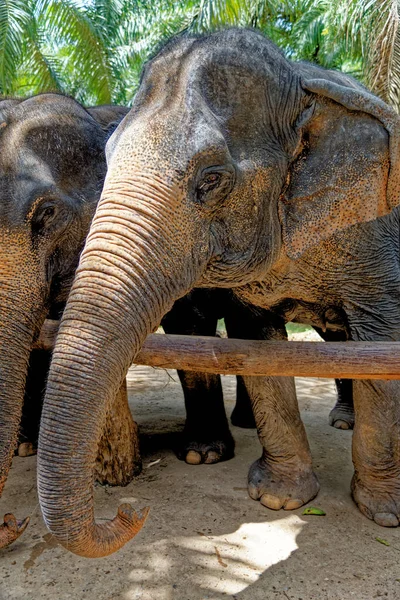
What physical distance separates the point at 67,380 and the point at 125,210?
2.08 ft

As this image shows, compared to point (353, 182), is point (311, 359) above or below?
below

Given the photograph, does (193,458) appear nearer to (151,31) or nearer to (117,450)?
(117,450)

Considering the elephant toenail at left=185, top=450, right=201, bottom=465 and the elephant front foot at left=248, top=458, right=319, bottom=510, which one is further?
the elephant toenail at left=185, top=450, right=201, bottom=465

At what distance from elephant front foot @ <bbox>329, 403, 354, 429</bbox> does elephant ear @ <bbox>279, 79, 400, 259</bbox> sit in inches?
111

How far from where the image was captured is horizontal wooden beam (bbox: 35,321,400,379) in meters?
2.79

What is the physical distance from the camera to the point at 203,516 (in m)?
3.59

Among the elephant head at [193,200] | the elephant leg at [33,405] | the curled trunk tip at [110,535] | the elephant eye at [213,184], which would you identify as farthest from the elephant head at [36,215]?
the elephant leg at [33,405]

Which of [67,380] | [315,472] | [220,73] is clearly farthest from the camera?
[315,472]

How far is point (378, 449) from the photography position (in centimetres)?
354

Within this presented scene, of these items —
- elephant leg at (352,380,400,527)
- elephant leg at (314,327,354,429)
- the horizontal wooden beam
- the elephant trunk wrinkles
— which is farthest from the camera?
elephant leg at (314,327,354,429)

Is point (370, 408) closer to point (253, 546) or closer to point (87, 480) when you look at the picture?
point (253, 546)

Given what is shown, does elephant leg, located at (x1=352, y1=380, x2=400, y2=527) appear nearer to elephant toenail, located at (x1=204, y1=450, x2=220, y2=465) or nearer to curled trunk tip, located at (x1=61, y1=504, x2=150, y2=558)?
elephant toenail, located at (x1=204, y1=450, x2=220, y2=465)

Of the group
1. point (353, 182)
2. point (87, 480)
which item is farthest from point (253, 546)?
point (353, 182)

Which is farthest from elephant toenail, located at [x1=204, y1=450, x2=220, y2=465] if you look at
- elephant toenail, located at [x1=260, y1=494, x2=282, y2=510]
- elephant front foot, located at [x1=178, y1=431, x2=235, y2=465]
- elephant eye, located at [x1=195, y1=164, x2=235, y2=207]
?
elephant eye, located at [x1=195, y1=164, x2=235, y2=207]
